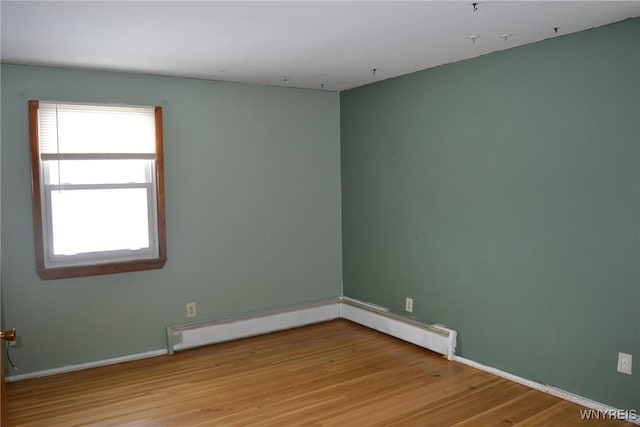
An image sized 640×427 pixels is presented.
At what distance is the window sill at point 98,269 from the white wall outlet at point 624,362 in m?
3.34

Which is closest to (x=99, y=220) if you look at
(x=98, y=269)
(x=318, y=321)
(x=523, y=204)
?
(x=98, y=269)

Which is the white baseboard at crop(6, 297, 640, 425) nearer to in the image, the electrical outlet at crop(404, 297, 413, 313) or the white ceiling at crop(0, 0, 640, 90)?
the electrical outlet at crop(404, 297, 413, 313)

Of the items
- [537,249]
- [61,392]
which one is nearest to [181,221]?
[61,392]

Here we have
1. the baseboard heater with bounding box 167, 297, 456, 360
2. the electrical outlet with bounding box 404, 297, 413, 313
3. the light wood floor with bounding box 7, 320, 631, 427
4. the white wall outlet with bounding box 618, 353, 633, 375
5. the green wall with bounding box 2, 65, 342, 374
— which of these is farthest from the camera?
the electrical outlet with bounding box 404, 297, 413, 313

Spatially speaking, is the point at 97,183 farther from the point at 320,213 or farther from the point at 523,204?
the point at 523,204

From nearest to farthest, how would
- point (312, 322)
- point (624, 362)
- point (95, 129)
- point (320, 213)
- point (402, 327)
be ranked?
point (624, 362), point (95, 129), point (402, 327), point (312, 322), point (320, 213)

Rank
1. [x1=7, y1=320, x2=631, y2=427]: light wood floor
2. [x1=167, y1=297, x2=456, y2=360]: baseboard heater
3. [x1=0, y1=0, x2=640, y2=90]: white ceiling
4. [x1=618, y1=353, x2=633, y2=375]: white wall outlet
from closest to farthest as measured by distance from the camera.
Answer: [x1=0, y1=0, x2=640, y2=90]: white ceiling, [x1=618, y1=353, x2=633, y2=375]: white wall outlet, [x1=7, y1=320, x2=631, y2=427]: light wood floor, [x1=167, y1=297, x2=456, y2=360]: baseboard heater

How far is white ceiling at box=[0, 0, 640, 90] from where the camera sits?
2.54 metres

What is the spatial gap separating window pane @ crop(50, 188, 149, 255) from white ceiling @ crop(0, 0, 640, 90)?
0.99 meters

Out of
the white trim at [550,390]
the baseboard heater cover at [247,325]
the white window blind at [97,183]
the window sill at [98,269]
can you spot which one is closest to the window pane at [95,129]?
the white window blind at [97,183]

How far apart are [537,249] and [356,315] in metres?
2.06

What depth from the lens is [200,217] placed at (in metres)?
4.38

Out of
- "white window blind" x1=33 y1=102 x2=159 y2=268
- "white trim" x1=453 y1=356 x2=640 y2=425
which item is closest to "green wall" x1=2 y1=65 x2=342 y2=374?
"white window blind" x1=33 y1=102 x2=159 y2=268

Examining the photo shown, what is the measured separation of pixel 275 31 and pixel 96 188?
1.99 metres
